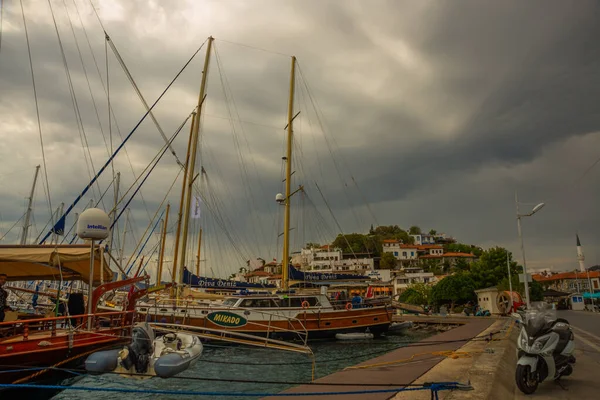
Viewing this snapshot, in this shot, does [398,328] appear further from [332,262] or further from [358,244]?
[358,244]

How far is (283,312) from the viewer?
24891 millimetres

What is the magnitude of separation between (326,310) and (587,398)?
20.5 meters

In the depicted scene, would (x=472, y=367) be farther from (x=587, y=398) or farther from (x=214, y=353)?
(x=214, y=353)

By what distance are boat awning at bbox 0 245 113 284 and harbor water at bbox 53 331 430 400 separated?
11.6 ft

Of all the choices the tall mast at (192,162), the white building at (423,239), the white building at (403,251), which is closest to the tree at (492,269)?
the tall mast at (192,162)

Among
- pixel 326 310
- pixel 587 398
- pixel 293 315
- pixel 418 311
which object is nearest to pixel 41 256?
pixel 587 398

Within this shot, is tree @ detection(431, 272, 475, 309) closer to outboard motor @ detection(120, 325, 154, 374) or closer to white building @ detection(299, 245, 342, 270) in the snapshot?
white building @ detection(299, 245, 342, 270)

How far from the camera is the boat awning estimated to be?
1019 cm

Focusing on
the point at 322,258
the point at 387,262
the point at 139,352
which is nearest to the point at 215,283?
the point at 139,352

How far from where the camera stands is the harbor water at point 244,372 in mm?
12156

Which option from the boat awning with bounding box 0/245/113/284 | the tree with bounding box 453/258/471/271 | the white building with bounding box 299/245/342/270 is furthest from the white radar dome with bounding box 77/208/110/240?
the tree with bounding box 453/258/471/271

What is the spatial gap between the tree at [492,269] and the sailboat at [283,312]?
2821 centimetres

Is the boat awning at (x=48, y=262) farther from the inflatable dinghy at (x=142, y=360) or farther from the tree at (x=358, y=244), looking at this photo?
the tree at (x=358, y=244)

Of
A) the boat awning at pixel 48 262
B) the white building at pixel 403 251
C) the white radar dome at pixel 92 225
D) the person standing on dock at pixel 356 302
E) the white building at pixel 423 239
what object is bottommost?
the person standing on dock at pixel 356 302
